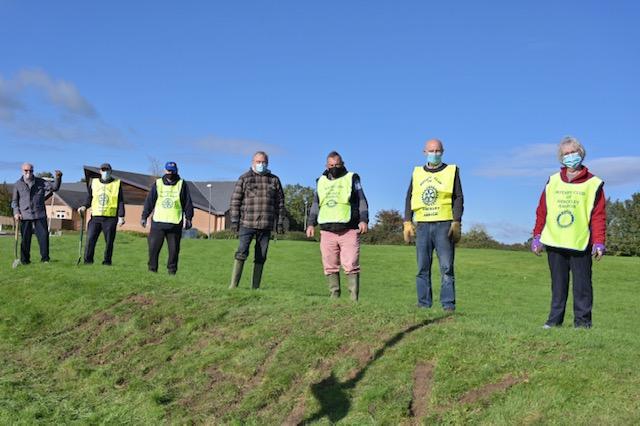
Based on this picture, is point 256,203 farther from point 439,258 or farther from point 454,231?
point 454,231

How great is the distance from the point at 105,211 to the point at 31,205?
1.74 meters

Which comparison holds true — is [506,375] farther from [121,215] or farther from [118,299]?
[121,215]

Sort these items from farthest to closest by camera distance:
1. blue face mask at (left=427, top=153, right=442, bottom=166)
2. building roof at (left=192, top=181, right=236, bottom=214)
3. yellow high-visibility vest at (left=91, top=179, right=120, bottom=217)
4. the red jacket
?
building roof at (left=192, top=181, right=236, bottom=214) → yellow high-visibility vest at (left=91, top=179, right=120, bottom=217) → blue face mask at (left=427, top=153, right=442, bottom=166) → the red jacket

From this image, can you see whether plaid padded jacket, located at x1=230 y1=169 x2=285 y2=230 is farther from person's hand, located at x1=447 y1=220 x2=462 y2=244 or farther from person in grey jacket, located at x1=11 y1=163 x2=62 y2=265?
person in grey jacket, located at x1=11 y1=163 x2=62 y2=265

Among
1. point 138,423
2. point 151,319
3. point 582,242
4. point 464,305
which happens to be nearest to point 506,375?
point 582,242

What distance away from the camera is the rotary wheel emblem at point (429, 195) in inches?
312

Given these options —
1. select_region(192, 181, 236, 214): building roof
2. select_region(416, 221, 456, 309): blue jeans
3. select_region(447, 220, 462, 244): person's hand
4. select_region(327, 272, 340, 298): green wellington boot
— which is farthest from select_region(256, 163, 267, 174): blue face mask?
select_region(192, 181, 236, 214): building roof

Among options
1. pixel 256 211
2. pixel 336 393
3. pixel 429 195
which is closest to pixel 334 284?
pixel 256 211

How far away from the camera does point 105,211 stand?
41.2 ft

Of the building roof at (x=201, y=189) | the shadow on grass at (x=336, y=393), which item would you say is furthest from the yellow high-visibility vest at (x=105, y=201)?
the building roof at (x=201, y=189)

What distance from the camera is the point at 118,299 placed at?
8.77m

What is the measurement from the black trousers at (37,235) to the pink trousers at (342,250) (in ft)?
22.8

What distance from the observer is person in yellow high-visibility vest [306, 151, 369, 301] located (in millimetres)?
8828

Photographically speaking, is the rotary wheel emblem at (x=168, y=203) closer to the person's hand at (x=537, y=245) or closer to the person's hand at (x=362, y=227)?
the person's hand at (x=362, y=227)
